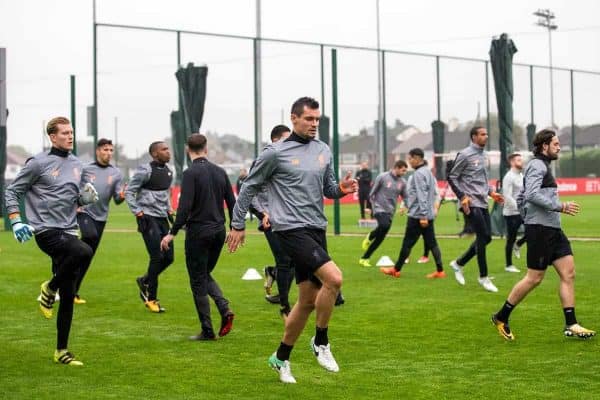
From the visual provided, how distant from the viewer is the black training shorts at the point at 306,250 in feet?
25.2

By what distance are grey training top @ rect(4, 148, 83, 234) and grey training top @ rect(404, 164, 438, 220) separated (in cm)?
755

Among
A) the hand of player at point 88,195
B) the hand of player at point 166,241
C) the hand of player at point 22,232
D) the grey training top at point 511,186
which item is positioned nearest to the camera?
the hand of player at point 22,232

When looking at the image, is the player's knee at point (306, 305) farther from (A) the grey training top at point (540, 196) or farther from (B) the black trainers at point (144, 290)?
(B) the black trainers at point (144, 290)

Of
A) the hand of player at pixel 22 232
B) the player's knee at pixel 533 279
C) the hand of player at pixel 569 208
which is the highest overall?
the hand of player at pixel 569 208

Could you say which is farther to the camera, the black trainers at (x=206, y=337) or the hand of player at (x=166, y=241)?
the hand of player at (x=166, y=241)

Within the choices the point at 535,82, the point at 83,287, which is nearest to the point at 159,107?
the point at 535,82

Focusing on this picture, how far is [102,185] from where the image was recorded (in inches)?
498

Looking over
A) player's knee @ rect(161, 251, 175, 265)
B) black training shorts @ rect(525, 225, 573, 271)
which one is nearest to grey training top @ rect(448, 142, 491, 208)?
player's knee @ rect(161, 251, 175, 265)

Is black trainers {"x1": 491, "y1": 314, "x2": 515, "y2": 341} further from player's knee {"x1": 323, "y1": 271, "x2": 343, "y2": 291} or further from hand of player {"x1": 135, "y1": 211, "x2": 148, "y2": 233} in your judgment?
hand of player {"x1": 135, "y1": 211, "x2": 148, "y2": 233}

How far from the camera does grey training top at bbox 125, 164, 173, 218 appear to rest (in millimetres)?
12273

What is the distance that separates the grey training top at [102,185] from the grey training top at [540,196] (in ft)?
17.5

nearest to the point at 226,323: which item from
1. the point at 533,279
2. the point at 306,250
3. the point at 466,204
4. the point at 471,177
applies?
the point at 306,250

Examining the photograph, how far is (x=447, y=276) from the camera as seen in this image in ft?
51.3

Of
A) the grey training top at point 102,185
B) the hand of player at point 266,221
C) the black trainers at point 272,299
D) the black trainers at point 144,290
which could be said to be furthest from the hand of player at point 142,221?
the hand of player at point 266,221
